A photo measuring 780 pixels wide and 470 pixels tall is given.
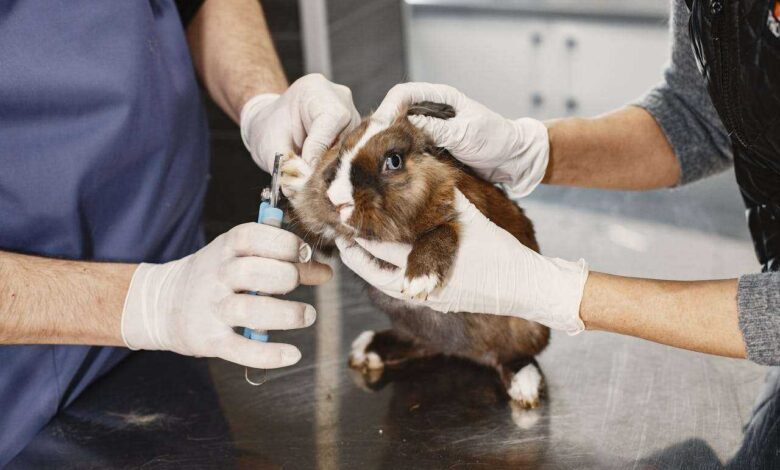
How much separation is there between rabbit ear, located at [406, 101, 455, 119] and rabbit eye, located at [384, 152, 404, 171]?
0.09 metres

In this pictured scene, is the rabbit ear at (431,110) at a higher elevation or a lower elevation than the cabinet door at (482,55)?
higher

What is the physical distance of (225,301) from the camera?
132 cm

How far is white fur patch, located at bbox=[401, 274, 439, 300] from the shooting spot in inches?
52.5

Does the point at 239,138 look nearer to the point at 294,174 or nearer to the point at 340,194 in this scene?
the point at 294,174

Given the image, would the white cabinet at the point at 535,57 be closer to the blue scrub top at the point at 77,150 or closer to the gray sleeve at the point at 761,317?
the blue scrub top at the point at 77,150

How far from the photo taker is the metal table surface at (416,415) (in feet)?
4.36

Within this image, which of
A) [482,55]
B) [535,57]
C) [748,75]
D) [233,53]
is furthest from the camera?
[482,55]

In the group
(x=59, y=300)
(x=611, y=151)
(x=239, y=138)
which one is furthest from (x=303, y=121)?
(x=239, y=138)

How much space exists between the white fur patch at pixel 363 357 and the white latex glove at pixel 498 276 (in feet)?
0.89

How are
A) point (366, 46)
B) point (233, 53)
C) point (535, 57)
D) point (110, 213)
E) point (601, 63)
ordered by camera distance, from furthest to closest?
point (535, 57)
point (601, 63)
point (366, 46)
point (233, 53)
point (110, 213)

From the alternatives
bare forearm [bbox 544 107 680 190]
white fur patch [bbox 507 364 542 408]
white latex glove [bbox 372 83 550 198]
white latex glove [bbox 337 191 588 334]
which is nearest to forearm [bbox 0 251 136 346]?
white latex glove [bbox 337 191 588 334]

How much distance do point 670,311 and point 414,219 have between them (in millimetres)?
447

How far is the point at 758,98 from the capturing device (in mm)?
1240

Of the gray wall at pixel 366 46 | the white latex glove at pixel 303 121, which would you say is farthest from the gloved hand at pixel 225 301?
the gray wall at pixel 366 46
